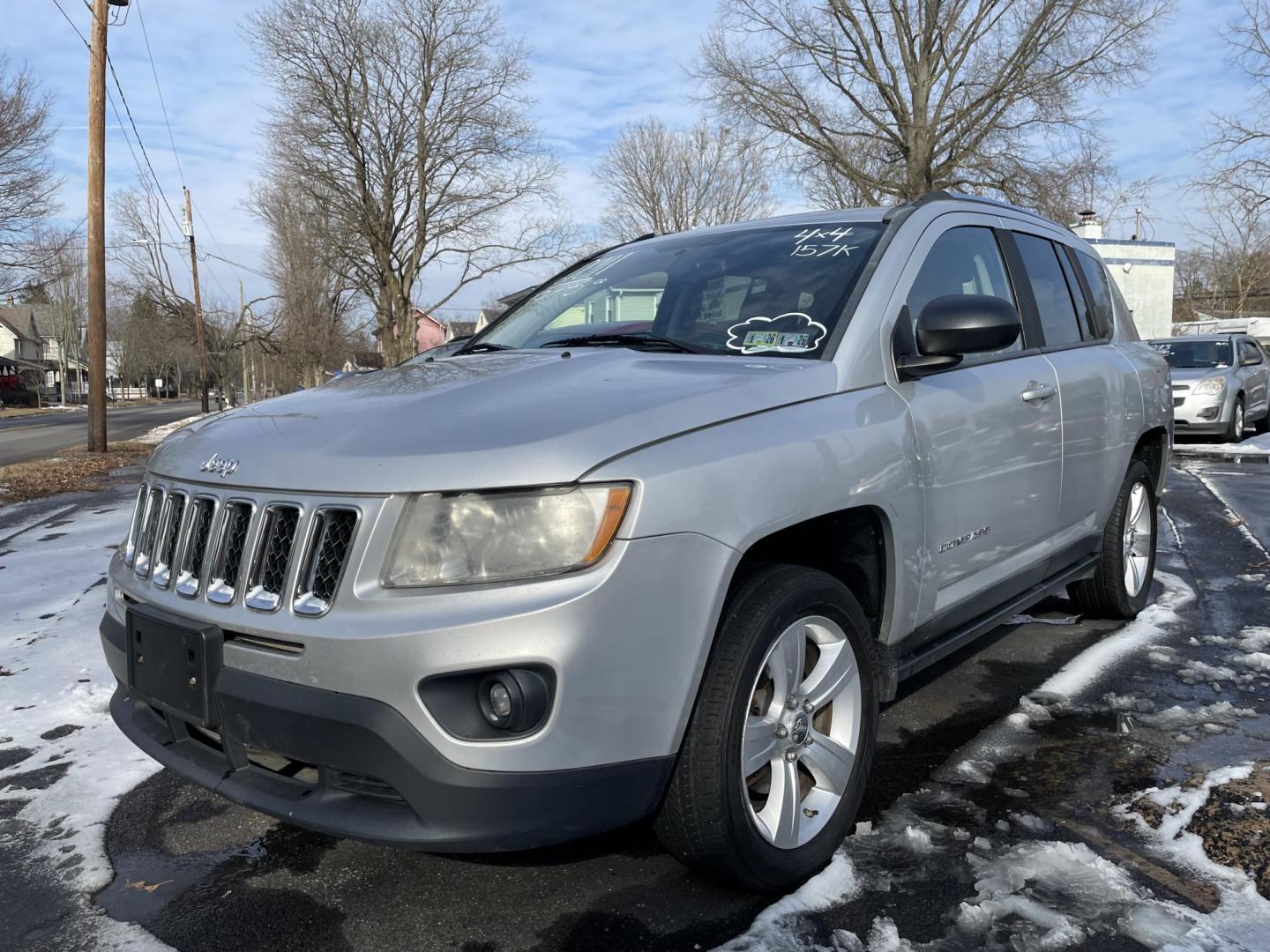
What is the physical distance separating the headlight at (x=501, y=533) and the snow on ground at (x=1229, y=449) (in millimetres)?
12925

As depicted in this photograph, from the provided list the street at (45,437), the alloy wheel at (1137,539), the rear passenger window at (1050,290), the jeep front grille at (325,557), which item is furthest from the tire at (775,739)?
the street at (45,437)

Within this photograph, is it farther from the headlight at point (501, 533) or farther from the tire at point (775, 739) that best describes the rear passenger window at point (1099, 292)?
the headlight at point (501, 533)

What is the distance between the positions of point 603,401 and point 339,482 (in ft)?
2.05

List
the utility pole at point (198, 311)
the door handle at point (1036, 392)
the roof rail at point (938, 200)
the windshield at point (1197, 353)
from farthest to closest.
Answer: the utility pole at point (198, 311) → the windshield at point (1197, 353) → the door handle at point (1036, 392) → the roof rail at point (938, 200)

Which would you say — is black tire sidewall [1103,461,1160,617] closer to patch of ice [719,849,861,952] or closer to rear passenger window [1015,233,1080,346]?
rear passenger window [1015,233,1080,346]

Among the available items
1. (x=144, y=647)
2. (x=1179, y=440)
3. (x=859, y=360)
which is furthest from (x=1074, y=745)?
(x=1179, y=440)

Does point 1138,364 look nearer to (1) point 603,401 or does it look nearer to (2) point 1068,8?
(1) point 603,401

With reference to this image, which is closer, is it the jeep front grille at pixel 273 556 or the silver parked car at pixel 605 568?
the silver parked car at pixel 605 568

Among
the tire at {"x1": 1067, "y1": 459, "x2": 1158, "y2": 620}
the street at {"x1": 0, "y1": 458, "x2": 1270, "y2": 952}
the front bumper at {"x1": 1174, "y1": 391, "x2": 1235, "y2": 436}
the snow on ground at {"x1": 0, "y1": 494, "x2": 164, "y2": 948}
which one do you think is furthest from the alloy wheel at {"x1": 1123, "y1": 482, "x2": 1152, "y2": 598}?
the front bumper at {"x1": 1174, "y1": 391, "x2": 1235, "y2": 436}

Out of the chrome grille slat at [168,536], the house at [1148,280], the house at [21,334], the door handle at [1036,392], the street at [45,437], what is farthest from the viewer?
the house at [21,334]

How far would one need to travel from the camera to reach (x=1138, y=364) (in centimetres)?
466

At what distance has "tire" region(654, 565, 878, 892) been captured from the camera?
215 cm

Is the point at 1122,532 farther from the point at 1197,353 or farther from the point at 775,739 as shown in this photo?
the point at 1197,353

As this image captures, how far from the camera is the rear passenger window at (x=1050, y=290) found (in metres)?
3.94
